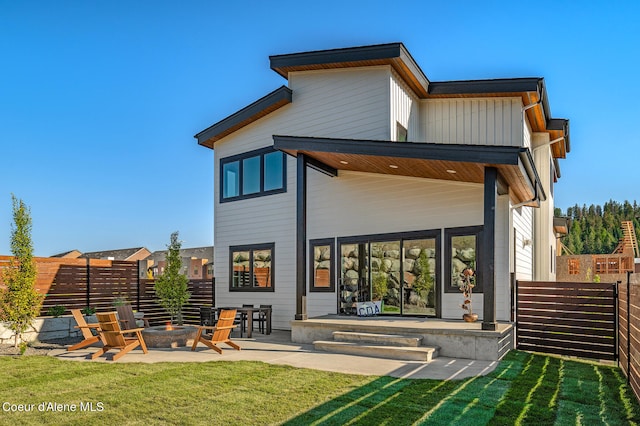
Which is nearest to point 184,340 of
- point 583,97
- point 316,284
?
point 316,284

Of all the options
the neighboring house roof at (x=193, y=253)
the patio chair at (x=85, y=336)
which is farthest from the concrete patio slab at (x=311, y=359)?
the neighboring house roof at (x=193, y=253)

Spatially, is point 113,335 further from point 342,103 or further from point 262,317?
point 342,103

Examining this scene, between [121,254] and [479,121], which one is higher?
[479,121]

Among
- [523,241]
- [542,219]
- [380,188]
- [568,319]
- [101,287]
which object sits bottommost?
[568,319]

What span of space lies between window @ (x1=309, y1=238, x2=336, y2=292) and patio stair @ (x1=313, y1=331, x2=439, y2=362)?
8.77ft

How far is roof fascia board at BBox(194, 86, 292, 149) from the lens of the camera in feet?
43.2

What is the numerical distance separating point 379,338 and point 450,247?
2.67 metres

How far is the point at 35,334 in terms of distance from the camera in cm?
1115

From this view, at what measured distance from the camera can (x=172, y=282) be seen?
46.0 ft

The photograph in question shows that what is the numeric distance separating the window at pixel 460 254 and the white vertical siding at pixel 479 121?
255cm

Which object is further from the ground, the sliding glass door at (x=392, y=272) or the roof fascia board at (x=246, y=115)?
the roof fascia board at (x=246, y=115)

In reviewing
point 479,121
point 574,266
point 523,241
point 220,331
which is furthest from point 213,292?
point 574,266

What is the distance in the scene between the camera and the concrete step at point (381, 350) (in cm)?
823

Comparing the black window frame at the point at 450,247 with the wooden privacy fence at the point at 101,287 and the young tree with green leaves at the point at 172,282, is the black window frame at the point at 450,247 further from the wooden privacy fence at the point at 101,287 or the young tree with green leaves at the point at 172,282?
the wooden privacy fence at the point at 101,287
